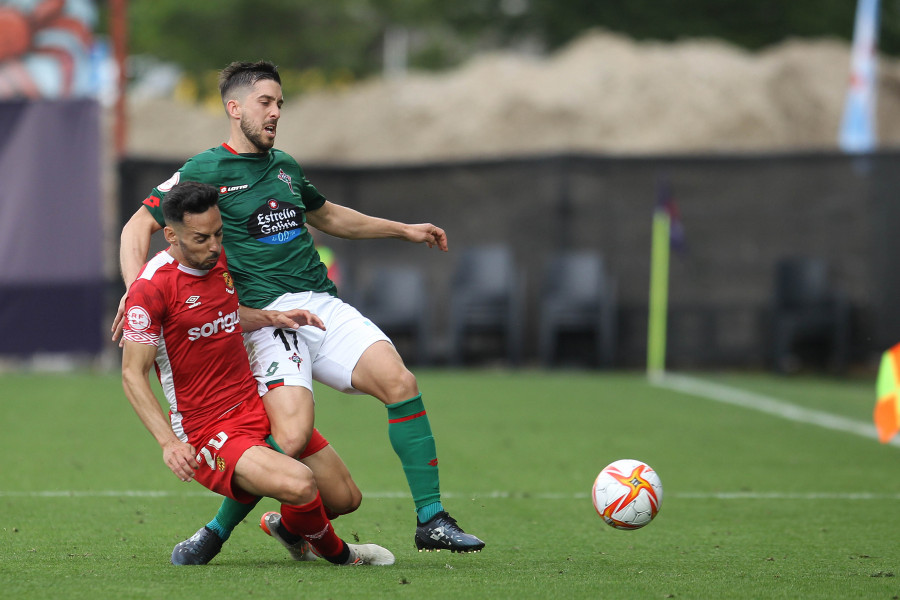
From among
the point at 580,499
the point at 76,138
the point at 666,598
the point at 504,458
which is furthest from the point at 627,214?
the point at 666,598

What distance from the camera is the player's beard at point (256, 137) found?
537 centimetres

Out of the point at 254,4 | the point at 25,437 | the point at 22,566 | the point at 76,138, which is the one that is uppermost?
the point at 254,4

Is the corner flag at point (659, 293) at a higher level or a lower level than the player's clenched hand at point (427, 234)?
lower

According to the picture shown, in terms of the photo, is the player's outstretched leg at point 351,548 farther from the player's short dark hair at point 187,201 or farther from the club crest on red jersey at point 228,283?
the player's short dark hair at point 187,201

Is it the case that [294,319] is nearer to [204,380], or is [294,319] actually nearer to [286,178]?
[204,380]

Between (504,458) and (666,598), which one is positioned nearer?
(666,598)

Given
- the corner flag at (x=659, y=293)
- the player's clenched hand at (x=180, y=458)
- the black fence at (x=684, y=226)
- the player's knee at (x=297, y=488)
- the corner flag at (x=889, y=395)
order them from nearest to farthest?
the player's clenched hand at (x=180, y=458), the player's knee at (x=297, y=488), the corner flag at (x=889, y=395), the black fence at (x=684, y=226), the corner flag at (x=659, y=293)

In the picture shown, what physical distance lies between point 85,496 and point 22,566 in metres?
2.09

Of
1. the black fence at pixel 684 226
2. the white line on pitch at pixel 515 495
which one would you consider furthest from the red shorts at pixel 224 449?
the black fence at pixel 684 226

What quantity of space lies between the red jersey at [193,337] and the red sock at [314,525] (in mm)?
487

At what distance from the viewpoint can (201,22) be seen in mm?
36000

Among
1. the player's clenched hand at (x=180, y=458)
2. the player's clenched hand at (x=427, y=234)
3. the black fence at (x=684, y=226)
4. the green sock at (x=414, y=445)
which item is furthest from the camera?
the black fence at (x=684, y=226)

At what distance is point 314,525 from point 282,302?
3.21 feet

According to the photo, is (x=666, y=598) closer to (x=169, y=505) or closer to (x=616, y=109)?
(x=169, y=505)
